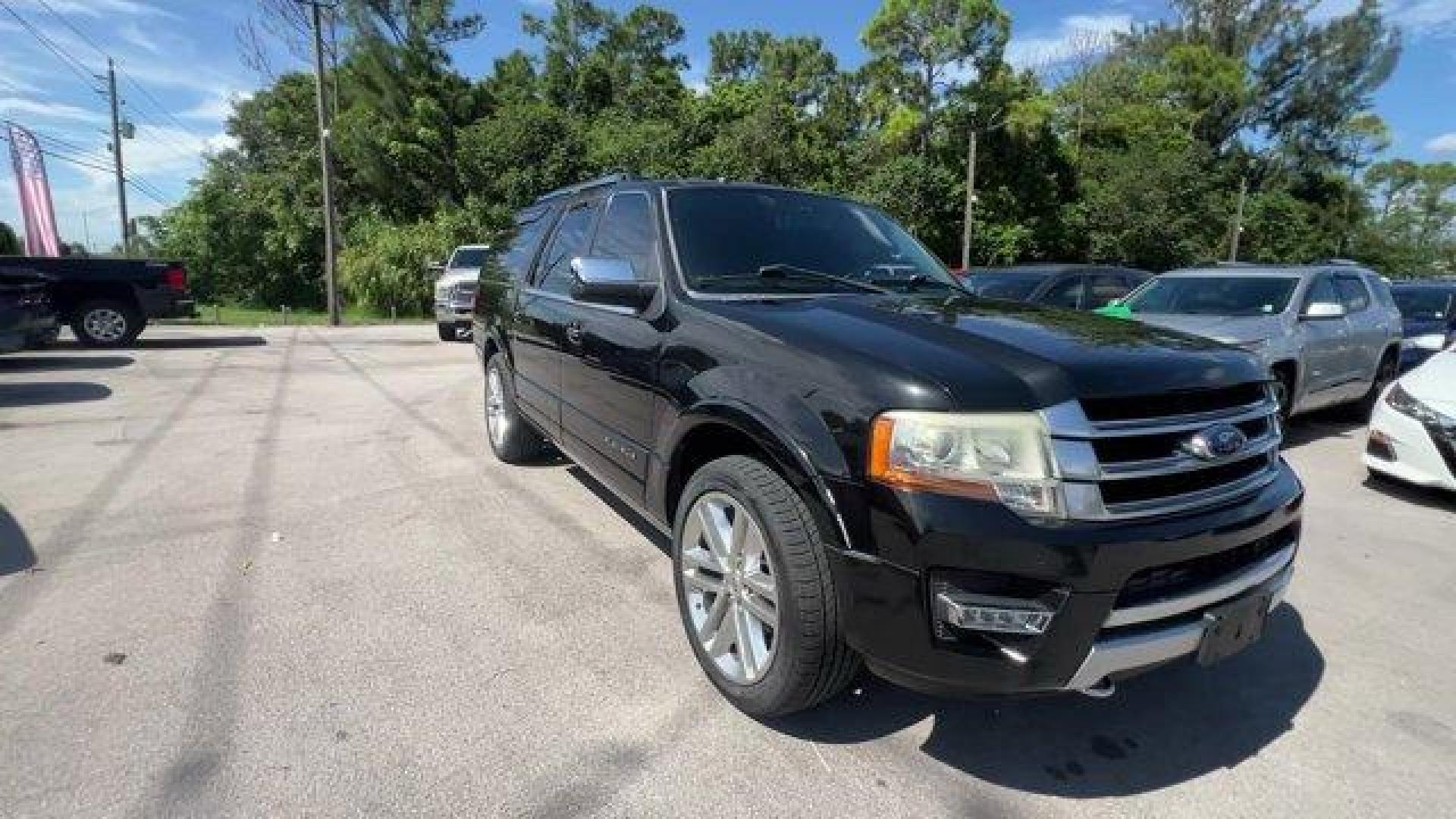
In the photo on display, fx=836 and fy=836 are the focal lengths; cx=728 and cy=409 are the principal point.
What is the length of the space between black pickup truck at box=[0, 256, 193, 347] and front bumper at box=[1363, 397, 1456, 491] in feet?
50.4

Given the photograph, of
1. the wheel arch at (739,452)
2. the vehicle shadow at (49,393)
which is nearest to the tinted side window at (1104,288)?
the wheel arch at (739,452)

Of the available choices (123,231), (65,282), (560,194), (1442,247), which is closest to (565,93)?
(123,231)

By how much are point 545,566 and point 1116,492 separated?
2.80 m

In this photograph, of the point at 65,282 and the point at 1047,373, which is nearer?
the point at 1047,373

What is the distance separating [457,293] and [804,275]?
13625 millimetres

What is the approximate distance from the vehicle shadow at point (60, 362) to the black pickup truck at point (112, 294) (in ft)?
3.87

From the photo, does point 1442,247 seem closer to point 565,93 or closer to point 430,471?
point 565,93

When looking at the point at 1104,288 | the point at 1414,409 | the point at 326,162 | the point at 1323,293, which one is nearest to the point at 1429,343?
the point at 1323,293

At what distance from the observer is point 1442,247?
77.4 m

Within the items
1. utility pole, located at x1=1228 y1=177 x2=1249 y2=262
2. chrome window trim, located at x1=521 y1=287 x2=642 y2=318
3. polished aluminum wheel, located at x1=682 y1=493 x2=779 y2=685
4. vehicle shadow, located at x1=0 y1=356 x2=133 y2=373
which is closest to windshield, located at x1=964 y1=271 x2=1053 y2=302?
chrome window trim, located at x1=521 y1=287 x2=642 y2=318

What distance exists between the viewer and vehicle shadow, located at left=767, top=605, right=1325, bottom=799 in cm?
263

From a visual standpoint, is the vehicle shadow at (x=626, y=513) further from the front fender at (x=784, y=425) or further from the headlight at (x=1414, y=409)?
the headlight at (x=1414, y=409)

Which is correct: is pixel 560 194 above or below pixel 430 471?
above

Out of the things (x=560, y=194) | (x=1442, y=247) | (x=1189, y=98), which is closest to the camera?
(x=560, y=194)
